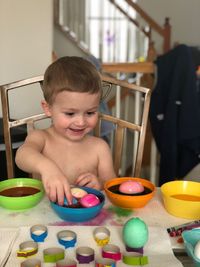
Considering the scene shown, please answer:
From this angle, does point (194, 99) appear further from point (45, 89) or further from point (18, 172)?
point (45, 89)

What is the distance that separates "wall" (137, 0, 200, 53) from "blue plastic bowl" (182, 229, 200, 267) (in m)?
5.41

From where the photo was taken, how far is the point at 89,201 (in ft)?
3.17

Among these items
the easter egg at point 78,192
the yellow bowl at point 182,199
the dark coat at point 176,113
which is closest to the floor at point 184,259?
the yellow bowl at point 182,199

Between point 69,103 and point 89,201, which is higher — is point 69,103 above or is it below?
above

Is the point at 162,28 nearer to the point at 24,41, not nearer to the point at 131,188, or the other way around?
the point at 24,41

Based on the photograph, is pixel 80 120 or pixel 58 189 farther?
pixel 80 120

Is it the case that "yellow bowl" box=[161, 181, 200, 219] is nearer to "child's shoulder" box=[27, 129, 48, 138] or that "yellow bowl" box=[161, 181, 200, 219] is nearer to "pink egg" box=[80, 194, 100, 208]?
"pink egg" box=[80, 194, 100, 208]

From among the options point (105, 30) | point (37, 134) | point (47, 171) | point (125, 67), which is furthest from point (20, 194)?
point (105, 30)

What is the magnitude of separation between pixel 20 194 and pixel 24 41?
1644 millimetres

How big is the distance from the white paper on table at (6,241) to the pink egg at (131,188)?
1.02 ft

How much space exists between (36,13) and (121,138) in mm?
1325

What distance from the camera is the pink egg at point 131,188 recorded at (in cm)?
104

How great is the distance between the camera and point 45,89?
1204 millimetres

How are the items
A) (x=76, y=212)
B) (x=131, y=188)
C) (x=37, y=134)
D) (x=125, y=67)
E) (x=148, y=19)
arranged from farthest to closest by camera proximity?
(x=148, y=19), (x=125, y=67), (x=37, y=134), (x=131, y=188), (x=76, y=212)
